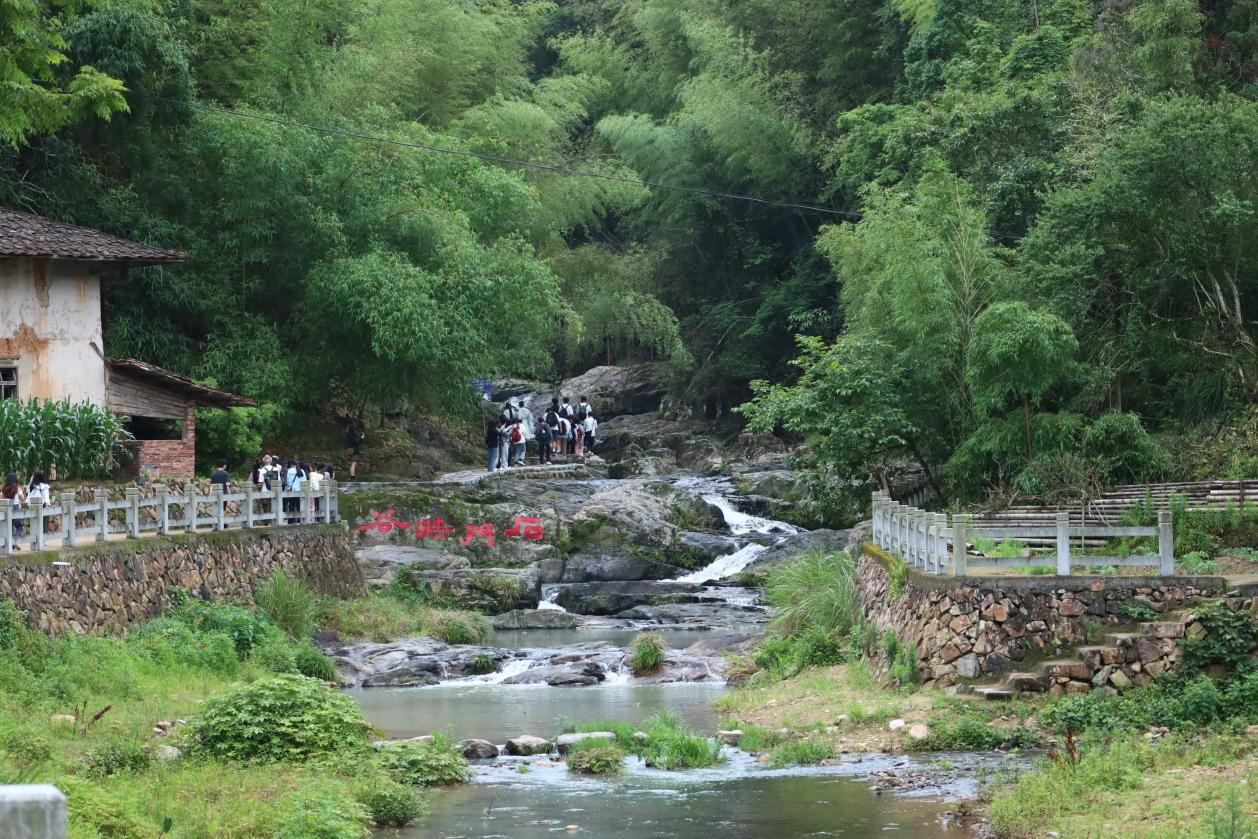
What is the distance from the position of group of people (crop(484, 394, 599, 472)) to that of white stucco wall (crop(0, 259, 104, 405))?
461 inches

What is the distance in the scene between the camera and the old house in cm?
2802

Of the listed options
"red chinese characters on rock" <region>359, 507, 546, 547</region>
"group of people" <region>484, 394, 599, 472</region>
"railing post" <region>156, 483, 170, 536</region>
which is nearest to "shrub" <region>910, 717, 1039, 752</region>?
"railing post" <region>156, 483, 170, 536</region>

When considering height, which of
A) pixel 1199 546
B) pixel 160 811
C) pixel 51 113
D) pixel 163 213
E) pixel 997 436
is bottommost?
pixel 160 811

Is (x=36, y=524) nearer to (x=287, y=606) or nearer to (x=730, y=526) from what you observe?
(x=287, y=606)

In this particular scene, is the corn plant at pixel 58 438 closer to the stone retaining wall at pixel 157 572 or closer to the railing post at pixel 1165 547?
the stone retaining wall at pixel 157 572

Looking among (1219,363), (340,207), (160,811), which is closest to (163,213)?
(340,207)

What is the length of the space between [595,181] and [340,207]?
1614 centimetres

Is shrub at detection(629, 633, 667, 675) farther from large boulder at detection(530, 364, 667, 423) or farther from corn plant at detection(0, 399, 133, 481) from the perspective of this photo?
large boulder at detection(530, 364, 667, 423)

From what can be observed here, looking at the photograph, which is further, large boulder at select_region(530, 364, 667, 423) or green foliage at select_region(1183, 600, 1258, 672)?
large boulder at select_region(530, 364, 667, 423)

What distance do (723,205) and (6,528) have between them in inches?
1459

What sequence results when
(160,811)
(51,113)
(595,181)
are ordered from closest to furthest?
(160,811) < (51,113) < (595,181)

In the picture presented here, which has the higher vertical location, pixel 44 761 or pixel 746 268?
pixel 746 268

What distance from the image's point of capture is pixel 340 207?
122 feet

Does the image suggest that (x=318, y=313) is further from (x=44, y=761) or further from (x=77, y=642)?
(x=44, y=761)
